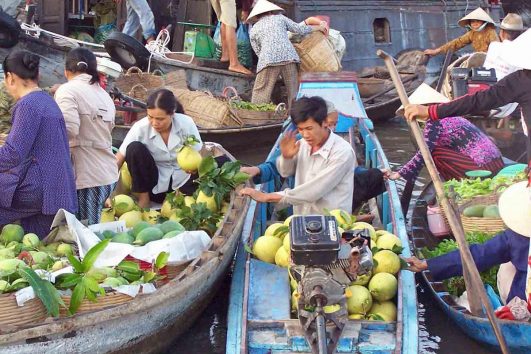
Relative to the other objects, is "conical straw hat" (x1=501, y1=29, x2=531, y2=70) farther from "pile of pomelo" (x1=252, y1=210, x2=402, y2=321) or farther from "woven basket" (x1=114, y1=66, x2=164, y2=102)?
"woven basket" (x1=114, y1=66, x2=164, y2=102)

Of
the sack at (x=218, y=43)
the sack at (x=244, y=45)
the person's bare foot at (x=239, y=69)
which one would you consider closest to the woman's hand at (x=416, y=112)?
the person's bare foot at (x=239, y=69)

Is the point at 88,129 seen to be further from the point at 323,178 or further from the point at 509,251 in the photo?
the point at 509,251

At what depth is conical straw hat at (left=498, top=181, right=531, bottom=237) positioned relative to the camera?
12.1 feet

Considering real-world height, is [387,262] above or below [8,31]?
below

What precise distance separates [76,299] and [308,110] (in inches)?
63.7

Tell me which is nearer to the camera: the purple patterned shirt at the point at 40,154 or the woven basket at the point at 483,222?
the purple patterned shirt at the point at 40,154

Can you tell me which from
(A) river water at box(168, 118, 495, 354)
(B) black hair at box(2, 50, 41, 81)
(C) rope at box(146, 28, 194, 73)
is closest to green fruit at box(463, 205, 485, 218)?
(A) river water at box(168, 118, 495, 354)

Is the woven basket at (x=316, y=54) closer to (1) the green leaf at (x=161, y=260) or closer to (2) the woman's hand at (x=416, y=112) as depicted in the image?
(2) the woman's hand at (x=416, y=112)

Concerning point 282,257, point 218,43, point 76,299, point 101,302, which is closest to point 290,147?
point 282,257

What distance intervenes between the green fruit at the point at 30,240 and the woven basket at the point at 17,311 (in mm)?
678

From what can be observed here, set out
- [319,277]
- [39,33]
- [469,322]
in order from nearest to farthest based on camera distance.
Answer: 1. [319,277]
2. [469,322]
3. [39,33]

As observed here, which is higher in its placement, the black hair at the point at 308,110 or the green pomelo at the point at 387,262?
the black hair at the point at 308,110

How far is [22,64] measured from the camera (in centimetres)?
407

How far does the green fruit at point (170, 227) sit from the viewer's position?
14.1 ft
